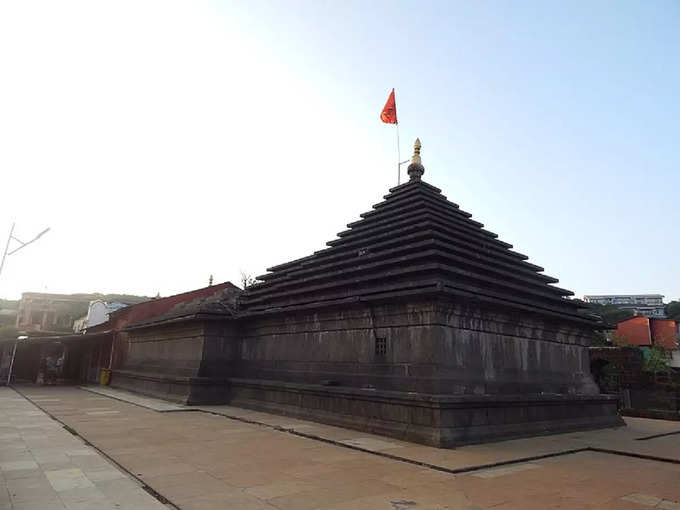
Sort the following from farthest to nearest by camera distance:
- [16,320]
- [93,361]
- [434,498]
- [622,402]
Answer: [16,320]
[93,361]
[622,402]
[434,498]

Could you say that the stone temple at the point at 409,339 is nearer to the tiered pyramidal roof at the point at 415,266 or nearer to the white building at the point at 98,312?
the tiered pyramidal roof at the point at 415,266

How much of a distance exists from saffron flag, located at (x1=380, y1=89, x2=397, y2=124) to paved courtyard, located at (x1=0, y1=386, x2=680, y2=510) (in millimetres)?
13631

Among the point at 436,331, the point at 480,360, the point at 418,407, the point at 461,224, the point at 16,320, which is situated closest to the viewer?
the point at 418,407

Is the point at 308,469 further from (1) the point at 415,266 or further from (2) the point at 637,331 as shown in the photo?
(2) the point at 637,331

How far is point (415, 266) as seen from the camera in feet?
38.9

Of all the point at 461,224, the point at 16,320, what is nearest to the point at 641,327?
the point at 461,224

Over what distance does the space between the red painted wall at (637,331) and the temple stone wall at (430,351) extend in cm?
4657

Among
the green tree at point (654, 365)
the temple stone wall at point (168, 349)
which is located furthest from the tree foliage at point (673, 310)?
the temple stone wall at point (168, 349)

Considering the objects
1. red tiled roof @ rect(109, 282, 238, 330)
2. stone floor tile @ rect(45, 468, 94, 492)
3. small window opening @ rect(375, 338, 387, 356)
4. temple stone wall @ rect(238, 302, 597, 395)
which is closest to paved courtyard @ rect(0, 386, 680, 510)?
stone floor tile @ rect(45, 468, 94, 492)

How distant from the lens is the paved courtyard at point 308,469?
219 inches

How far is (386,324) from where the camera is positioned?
11.9 m

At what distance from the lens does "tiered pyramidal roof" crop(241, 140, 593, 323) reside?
11.9 metres

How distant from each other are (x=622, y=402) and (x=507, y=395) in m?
13.5

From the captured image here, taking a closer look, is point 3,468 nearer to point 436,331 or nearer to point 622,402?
point 436,331
